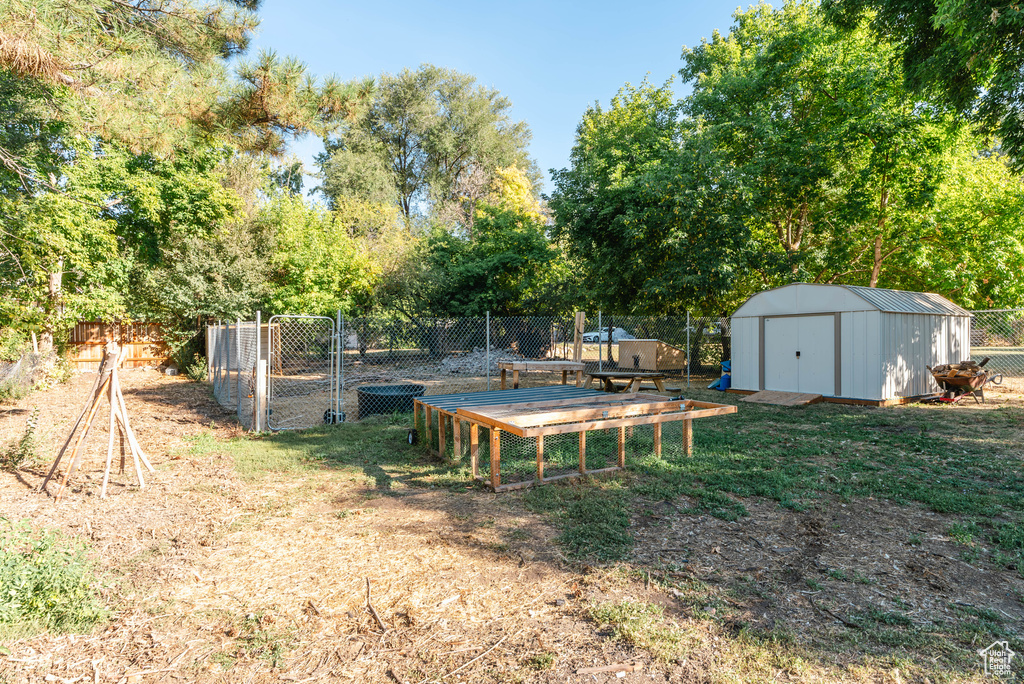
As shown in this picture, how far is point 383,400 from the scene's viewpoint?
9461 mm

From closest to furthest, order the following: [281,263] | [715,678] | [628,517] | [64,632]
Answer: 1. [715,678]
2. [64,632]
3. [628,517]
4. [281,263]

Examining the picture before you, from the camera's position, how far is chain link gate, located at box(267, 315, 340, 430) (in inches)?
356

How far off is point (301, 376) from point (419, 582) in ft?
47.9

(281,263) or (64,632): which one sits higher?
(281,263)

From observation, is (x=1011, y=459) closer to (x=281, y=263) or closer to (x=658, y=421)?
(x=658, y=421)

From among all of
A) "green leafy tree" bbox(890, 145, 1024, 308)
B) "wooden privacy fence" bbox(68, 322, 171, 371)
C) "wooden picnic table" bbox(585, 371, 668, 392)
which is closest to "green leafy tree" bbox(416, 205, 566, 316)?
"wooden privacy fence" bbox(68, 322, 171, 371)

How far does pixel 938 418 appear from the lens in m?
9.15

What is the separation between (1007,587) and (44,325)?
780 inches

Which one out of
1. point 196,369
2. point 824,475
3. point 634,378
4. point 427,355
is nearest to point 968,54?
point 634,378

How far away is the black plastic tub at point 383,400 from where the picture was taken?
30.8 feet

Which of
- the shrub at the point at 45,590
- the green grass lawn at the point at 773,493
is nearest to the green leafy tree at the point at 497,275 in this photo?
the green grass lawn at the point at 773,493

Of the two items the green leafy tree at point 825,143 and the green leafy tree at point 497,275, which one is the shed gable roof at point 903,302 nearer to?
the green leafy tree at point 825,143

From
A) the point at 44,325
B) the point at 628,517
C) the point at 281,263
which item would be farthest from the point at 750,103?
the point at 44,325

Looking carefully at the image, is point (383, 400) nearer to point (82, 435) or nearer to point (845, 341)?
point (82, 435)
